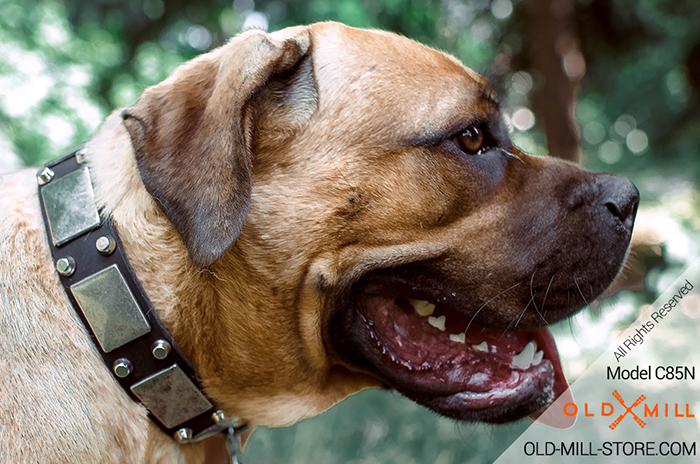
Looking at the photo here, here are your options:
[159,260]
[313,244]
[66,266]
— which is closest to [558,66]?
[313,244]

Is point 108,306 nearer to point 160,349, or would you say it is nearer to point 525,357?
point 160,349

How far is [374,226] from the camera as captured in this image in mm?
2020

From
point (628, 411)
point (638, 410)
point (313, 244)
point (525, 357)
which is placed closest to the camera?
point (313, 244)

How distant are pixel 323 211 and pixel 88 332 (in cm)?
82

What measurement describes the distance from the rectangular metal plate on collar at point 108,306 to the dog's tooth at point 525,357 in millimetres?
1392

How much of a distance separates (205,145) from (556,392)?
1.67m

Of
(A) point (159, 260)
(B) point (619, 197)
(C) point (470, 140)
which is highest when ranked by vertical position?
(A) point (159, 260)

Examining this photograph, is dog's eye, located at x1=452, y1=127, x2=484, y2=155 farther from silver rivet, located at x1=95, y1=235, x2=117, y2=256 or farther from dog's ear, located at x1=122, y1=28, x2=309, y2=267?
silver rivet, located at x1=95, y1=235, x2=117, y2=256

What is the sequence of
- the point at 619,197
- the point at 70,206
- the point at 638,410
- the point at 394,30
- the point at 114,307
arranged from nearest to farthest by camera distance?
the point at 114,307
the point at 70,206
the point at 619,197
the point at 638,410
the point at 394,30

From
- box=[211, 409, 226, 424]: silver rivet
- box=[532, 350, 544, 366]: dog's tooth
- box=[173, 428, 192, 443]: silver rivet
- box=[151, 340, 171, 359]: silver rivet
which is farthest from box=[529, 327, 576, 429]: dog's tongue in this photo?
box=[151, 340, 171, 359]: silver rivet

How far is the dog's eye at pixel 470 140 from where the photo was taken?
214 centimetres

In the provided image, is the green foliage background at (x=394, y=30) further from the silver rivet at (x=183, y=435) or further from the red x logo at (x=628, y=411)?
the silver rivet at (x=183, y=435)

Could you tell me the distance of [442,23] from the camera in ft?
19.0

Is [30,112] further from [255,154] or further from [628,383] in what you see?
[628,383]
